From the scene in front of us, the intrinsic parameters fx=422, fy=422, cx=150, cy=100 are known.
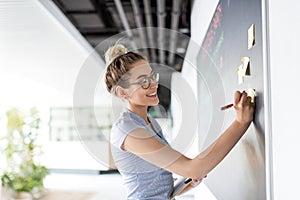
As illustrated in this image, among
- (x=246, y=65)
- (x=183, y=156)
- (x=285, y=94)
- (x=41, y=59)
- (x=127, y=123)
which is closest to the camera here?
(x=285, y=94)

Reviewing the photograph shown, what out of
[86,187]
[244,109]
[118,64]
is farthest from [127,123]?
[86,187]

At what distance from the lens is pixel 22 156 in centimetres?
583

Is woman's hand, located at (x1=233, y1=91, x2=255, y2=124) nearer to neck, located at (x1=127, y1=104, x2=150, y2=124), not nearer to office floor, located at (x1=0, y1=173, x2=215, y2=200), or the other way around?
neck, located at (x1=127, y1=104, x2=150, y2=124)

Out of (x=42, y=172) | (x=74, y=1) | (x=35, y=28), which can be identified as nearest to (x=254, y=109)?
(x=74, y=1)

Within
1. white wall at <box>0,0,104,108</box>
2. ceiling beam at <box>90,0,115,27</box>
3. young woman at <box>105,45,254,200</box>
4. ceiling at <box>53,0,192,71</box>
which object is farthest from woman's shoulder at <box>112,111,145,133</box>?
ceiling beam at <box>90,0,115,27</box>

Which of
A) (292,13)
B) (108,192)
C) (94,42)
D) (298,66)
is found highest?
(94,42)

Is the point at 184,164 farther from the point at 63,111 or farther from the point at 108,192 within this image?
the point at 63,111

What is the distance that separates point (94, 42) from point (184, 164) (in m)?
6.25

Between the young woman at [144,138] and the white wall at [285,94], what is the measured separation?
202 mm

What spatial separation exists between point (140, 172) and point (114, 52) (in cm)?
41

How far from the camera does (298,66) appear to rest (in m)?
0.88

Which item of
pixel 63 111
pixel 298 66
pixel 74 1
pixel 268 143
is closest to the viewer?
pixel 298 66

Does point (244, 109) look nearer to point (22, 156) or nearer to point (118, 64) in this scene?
point (118, 64)

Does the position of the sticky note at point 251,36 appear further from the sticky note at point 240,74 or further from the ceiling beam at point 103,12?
the ceiling beam at point 103,12
